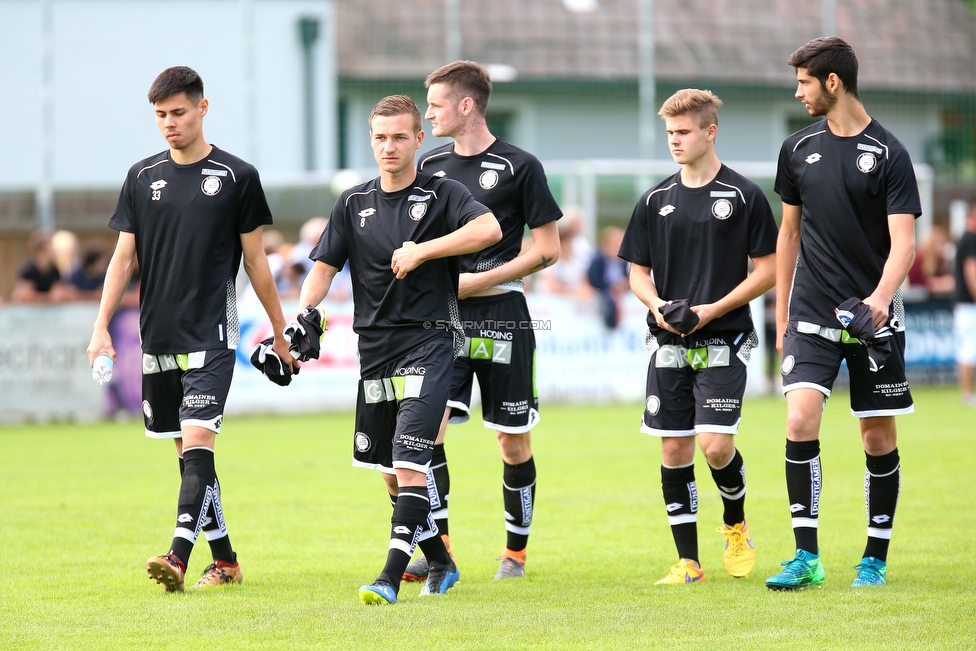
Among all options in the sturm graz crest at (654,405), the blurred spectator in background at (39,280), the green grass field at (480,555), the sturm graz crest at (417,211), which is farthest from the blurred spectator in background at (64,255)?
the sturm graz crest at (654,405)

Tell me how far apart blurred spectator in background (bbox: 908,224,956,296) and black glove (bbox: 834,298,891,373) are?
14.5 metres

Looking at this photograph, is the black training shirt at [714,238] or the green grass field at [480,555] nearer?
the green grass field at [480,555]

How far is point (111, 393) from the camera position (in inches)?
629

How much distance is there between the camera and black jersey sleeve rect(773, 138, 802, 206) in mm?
6422

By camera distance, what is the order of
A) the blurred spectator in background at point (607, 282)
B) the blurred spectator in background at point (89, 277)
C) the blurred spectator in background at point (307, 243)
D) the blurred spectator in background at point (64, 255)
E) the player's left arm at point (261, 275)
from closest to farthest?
the player's left arm at point (261, 275)
the blurred spectator in background at point (307, 243)
the blurred spectator in background at point (89, 277)
the blurred spectator in background at point (64, 255)
the blurred spectator in background at point (607, 282)

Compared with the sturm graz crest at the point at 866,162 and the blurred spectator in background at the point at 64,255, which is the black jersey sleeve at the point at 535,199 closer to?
the sturm graz crest at the point at 866,162

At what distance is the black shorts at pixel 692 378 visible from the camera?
21.4 feet

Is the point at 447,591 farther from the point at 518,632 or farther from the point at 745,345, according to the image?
the point at 745,345

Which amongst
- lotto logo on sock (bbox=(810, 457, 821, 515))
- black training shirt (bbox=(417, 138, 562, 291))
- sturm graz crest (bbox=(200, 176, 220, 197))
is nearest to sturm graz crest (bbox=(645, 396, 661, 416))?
lotto logo on sock (bbox=(810, 457, 821, 515))

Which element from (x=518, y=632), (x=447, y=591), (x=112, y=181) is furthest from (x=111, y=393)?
(x=518, y=632)

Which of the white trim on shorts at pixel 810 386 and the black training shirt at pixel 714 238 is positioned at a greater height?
the black training shirt at pixel 714 238

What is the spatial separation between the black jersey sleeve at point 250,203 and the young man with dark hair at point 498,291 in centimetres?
96

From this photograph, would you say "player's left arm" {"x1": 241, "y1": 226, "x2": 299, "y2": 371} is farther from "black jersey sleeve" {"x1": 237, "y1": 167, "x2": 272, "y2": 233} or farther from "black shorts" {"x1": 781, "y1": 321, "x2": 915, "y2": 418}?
"black shorts" {"x1": 781, "y1": 321, "x2": 915, "y2": 418}

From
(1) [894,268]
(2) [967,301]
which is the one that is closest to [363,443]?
(1) [894,268]
